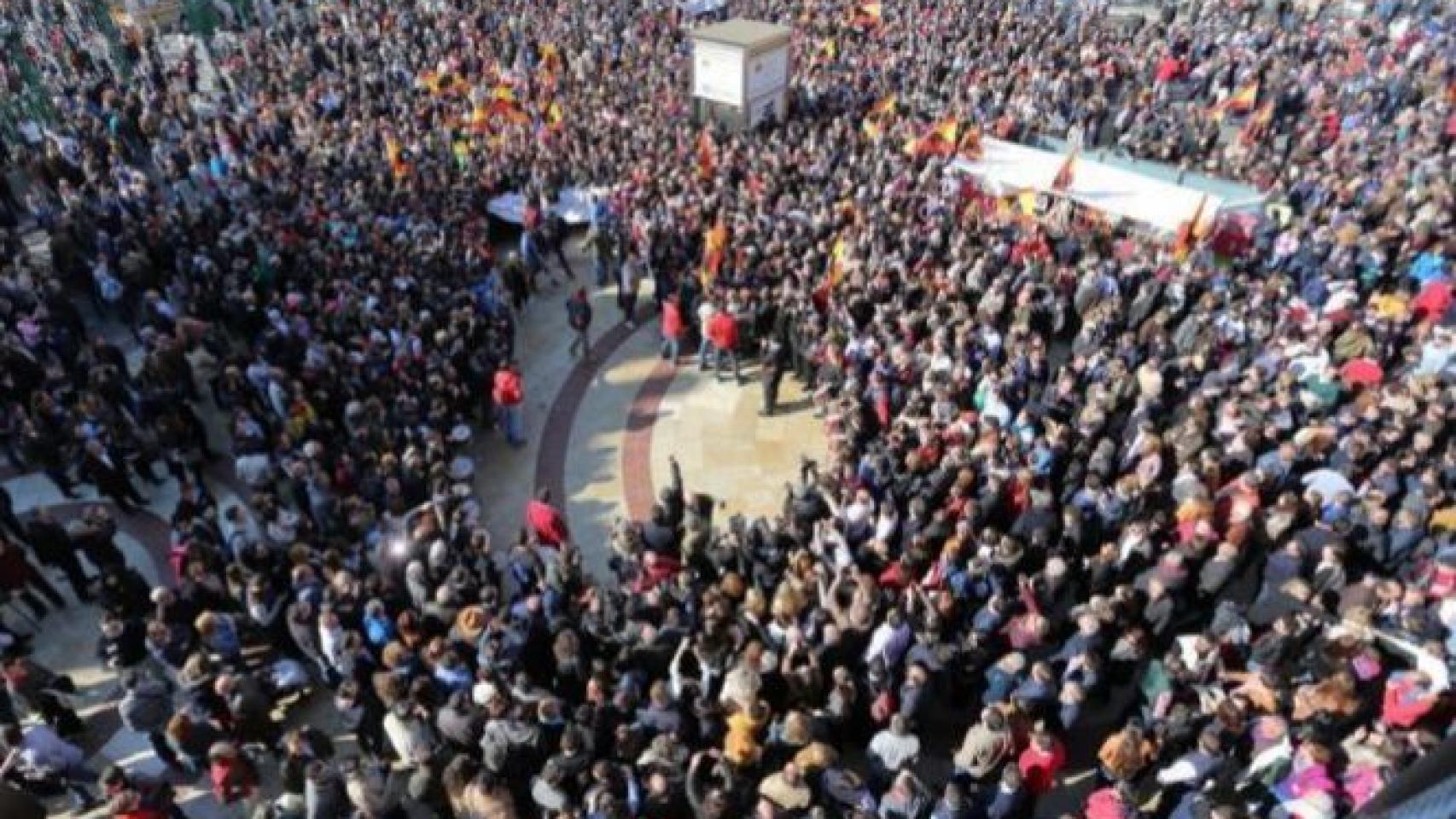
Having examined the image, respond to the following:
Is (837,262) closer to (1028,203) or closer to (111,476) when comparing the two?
(1028,203)

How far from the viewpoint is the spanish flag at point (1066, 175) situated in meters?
16.0

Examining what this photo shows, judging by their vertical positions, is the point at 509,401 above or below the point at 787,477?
above

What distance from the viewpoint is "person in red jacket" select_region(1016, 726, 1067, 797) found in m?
7.01

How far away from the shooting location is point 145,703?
25.5 feet

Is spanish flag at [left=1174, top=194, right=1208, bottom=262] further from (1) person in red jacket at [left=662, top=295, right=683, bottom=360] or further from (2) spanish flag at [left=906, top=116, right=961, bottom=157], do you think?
(1) person in red jacket at [left=662, top=295, right=683, bottom=360]

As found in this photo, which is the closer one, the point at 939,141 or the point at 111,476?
the point at 111,476

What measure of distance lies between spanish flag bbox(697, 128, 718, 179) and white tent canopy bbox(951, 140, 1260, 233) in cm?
450

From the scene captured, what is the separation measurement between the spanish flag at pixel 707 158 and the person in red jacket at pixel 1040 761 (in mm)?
12710

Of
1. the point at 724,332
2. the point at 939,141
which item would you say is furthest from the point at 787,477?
the point at 939,141

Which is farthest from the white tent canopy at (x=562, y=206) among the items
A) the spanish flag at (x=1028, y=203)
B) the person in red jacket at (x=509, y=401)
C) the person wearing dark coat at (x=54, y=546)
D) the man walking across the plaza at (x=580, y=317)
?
the person wearing dark coat at (x=54, y=546)

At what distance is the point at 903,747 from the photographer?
722 centimetres

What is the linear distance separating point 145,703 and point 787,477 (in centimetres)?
790

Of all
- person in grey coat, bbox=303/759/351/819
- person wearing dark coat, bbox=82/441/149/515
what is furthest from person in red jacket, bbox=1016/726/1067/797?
person wearing dark coat, bbox=82/441/149/515

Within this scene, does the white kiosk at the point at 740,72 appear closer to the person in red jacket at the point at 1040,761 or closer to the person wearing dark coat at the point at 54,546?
the person wearing dark coat at the point at 54,546
